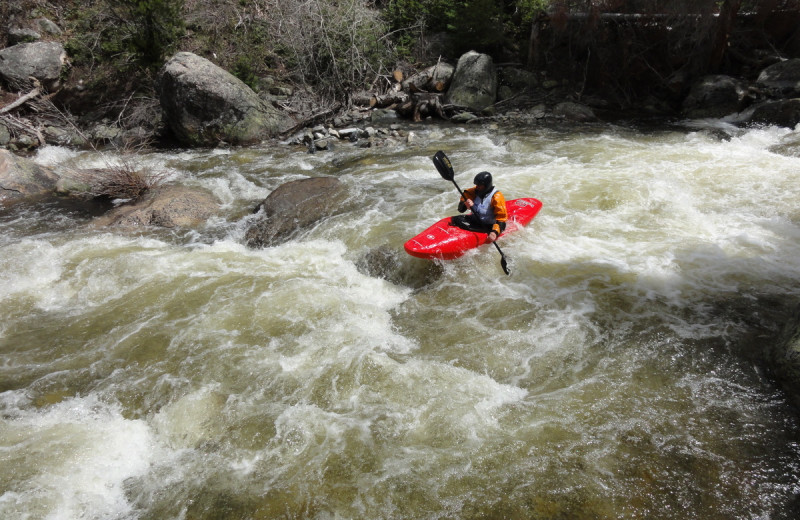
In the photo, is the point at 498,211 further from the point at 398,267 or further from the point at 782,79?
the point at 782,79

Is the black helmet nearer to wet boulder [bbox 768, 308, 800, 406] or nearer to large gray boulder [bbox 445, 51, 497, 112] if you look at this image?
wet boulder [bbox 768, 308, 800, 406]

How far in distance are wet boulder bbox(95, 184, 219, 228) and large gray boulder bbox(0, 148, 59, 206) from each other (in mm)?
1689

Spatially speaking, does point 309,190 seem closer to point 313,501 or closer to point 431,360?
point 431,360

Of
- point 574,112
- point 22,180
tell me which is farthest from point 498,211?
point 22,180

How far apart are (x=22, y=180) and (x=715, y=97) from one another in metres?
12.3

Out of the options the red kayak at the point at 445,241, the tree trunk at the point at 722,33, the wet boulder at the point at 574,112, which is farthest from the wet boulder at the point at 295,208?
the tree trunk at the point at 722,33

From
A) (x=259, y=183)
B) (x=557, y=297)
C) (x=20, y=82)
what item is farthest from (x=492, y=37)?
(x=20, y=82)

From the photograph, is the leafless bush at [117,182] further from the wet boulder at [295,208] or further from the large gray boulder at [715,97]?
the large gray boulder at [715,97]

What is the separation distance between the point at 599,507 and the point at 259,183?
6454 mm

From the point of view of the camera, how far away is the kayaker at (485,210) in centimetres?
458

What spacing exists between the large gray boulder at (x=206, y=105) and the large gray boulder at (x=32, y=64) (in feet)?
11.8

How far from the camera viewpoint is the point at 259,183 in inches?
288

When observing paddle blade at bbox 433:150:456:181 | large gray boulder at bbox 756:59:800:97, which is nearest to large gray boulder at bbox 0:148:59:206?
paddle blade at bbox 433:150:456:181

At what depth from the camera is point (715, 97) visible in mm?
9141
